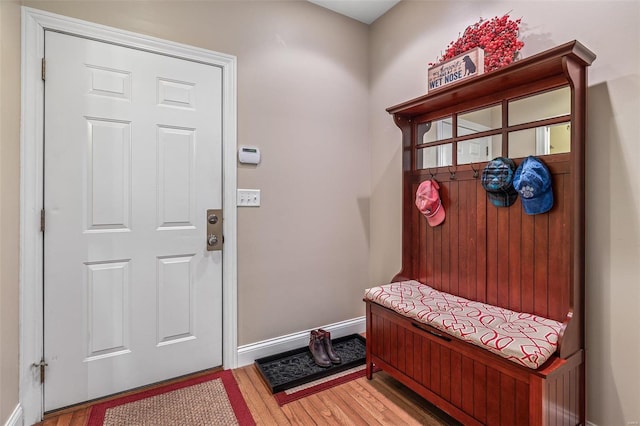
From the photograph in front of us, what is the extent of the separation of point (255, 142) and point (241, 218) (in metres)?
0.54

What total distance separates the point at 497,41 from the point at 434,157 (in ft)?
2.38

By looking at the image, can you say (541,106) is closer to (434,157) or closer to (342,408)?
(434,157)

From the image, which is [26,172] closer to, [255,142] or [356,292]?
[255,142]

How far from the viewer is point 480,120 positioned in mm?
1830

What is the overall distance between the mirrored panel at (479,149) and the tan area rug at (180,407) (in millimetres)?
1902

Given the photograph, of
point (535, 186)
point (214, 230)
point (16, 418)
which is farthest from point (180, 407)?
point (535, 186)

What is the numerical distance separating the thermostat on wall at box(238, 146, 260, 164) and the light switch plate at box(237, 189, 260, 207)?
20 centimetres

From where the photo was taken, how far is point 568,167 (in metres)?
1.42

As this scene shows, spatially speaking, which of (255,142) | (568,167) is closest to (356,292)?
(255,142)

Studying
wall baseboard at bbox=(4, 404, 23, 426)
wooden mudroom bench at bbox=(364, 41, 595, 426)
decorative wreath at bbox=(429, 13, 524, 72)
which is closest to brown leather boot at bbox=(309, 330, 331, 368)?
wooden mudroom bench at bbox=(364, 41, 595, 426)

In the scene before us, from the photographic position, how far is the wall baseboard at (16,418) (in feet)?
4.66

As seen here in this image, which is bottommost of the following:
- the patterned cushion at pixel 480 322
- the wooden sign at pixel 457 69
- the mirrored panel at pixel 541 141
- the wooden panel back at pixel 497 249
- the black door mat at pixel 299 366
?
the black door mat at pixel 299 366

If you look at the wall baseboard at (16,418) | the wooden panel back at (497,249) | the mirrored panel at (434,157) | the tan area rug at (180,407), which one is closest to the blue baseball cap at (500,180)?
the wooden panel back at (497,249)

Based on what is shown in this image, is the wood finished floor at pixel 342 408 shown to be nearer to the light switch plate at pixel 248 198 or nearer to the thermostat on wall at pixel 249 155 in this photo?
the light switch plate at pixel 248 198
